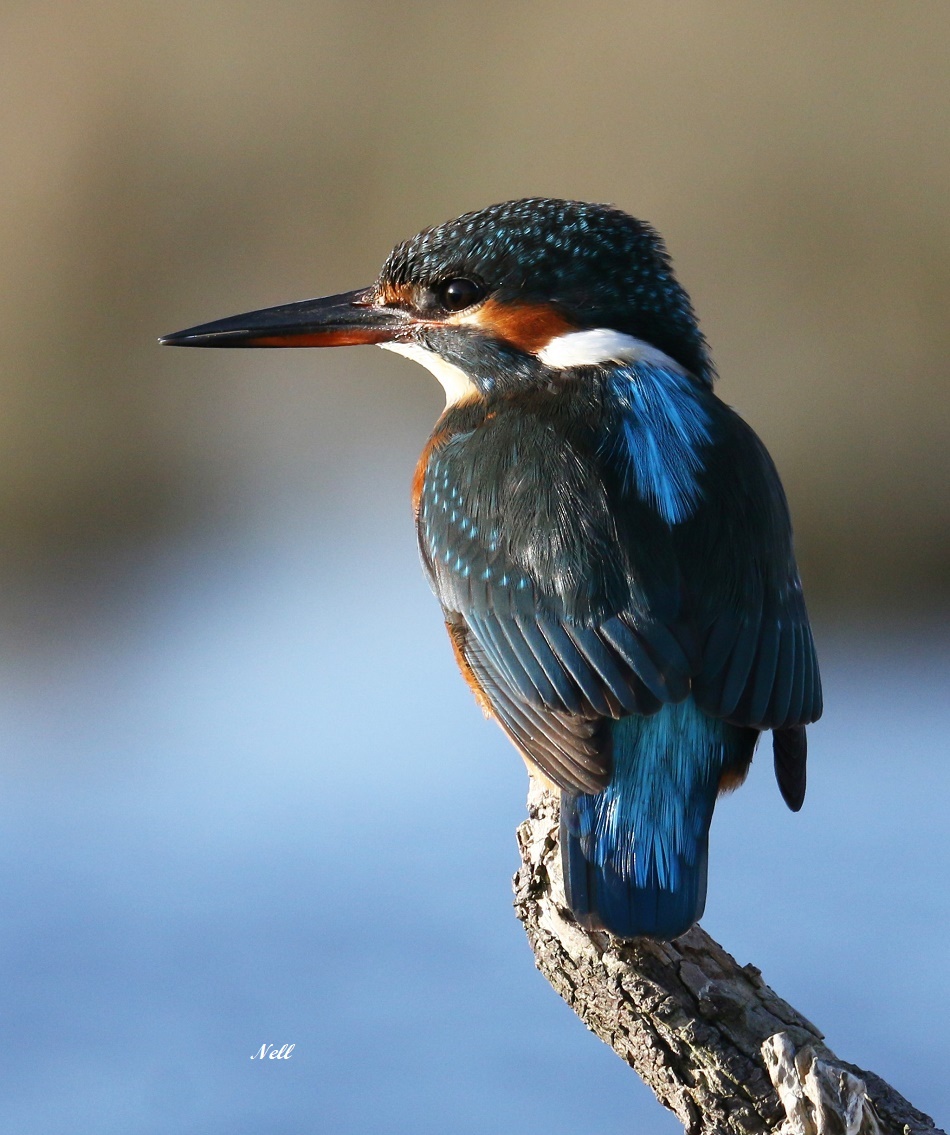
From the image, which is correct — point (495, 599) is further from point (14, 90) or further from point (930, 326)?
point (14, 90)

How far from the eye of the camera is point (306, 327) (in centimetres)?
235

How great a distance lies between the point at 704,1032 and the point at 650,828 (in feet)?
0.77

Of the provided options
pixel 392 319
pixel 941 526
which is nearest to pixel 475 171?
pixel 941 526

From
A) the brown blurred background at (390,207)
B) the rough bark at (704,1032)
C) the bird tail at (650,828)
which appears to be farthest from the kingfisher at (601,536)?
the brown blurred background at (390,207)

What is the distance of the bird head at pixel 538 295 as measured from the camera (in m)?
2.08

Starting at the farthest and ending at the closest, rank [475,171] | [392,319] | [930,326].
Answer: [475,171], [930,326], [392,319]

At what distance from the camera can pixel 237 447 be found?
17.8ft

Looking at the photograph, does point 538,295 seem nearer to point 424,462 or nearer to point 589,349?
point 589,349

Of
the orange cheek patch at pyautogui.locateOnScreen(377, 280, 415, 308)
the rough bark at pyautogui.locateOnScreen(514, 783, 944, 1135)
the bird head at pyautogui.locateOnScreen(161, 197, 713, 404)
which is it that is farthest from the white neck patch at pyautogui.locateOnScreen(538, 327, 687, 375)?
the rough bark at pyautogui.locateOnScreen(514, 783, 944, 1135)

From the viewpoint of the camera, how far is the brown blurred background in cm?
493

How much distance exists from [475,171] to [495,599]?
3672 mm

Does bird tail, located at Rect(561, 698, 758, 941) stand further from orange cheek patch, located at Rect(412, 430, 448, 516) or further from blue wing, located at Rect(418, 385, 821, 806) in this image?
orange cheek patch, located at Rect(412, 430, 448, 516)

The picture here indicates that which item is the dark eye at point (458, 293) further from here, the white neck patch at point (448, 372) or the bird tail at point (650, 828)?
the bird tail at point (650, 828)

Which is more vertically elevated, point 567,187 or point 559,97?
point 559,97
